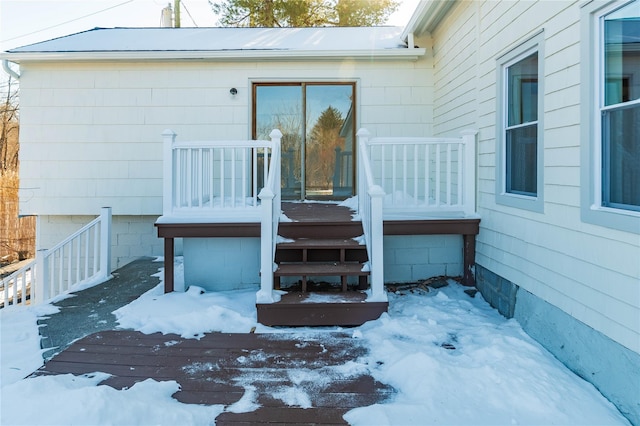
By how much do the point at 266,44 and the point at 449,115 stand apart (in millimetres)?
3065

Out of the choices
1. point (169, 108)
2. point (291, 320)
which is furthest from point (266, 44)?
point (291, 320)

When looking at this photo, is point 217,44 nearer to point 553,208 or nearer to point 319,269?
point 319,269

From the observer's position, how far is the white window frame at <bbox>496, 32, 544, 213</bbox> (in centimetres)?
348

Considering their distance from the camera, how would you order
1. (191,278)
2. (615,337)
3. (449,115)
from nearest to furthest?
(615,337) → (191,278) → (449,115)

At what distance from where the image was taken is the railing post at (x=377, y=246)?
3.90 metres

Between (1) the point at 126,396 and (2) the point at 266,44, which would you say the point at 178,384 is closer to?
(1) the point at 126,396

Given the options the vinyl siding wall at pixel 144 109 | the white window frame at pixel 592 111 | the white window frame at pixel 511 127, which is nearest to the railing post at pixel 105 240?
the vinyl siding wall at pixel 144 109

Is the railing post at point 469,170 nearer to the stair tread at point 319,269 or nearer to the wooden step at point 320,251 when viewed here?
the wooden step at point 320,251

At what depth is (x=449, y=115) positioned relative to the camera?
19.4 ft

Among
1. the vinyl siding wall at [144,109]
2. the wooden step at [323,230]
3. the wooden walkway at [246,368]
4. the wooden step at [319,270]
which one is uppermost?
the vinyl siding wall at [144,109]

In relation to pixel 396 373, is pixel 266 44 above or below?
above

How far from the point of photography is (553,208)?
3.29 metres

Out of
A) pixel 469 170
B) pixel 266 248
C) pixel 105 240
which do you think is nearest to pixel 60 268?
pixel 105 240

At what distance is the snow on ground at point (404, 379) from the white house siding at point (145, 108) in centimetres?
310
